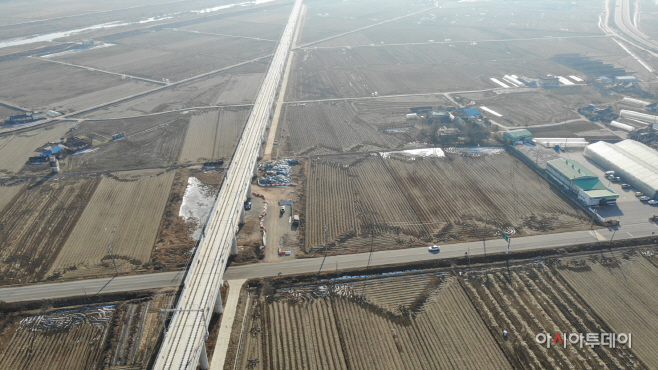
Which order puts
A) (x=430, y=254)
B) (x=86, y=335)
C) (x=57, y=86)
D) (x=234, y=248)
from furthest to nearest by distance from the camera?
(x=57, y=86) → (x=430, y=254) → (x=234, y=248) → (x=86, y=335)

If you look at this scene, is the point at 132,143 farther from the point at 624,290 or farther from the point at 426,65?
the point at 426,65

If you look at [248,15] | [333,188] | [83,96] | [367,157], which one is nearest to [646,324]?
[333,188]

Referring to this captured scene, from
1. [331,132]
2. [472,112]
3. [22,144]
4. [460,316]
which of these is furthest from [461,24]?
[460,316]

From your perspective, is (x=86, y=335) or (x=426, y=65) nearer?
(x=86, y=335)

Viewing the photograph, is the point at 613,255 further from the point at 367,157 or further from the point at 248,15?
the point at 248,15

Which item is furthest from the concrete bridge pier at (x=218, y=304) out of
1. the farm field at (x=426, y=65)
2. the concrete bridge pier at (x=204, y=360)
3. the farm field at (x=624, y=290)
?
the farm field at (x=426, y=65)

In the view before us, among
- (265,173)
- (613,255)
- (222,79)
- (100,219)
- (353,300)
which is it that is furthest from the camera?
(222,79)

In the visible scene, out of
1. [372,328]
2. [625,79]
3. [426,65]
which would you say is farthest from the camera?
[426,65]
